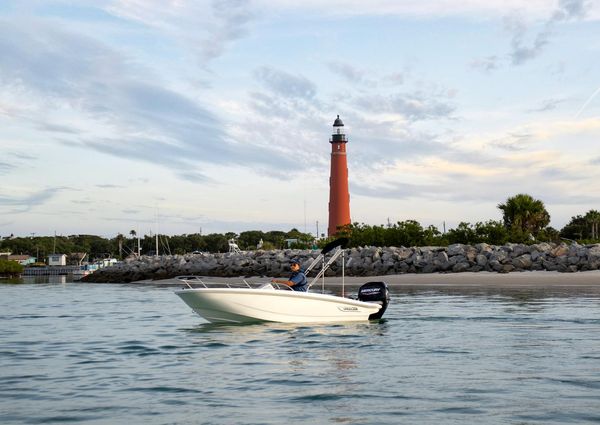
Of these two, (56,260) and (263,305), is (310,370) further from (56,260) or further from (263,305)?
(56,260)

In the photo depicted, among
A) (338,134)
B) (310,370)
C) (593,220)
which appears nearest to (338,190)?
(338,134)

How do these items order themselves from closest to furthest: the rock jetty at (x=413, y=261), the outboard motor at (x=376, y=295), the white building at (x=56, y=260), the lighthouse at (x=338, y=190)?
the outboard motor at (x=376, y=295) < the rock jetty at (x=413, y=261) < the lighthouse at (x=338, y=190) < the white building at (x=56, y=260)

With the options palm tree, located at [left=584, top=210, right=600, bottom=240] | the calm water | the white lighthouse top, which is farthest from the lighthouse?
the calm water

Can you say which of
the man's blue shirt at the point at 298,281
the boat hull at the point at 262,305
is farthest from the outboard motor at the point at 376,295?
the man's blue shirt at the point at 298,281

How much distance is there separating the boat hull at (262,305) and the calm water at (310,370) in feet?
1.24

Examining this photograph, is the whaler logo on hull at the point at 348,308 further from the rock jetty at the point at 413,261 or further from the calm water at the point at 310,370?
the rock jetty at the point at 413,261

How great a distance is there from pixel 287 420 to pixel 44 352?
30.1 ft

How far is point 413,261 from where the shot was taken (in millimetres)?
52000

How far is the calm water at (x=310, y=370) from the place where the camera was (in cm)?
1012

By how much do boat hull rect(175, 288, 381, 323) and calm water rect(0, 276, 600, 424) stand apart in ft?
1.24

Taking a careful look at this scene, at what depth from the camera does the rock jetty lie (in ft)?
157

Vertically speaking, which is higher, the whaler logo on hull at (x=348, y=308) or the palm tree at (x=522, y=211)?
the palm tree at (x=522, y=211)

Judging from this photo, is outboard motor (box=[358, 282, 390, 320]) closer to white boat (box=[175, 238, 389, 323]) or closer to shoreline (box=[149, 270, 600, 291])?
white boat (box=[175, 238, 389, 323])

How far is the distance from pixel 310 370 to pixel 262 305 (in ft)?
22.3
